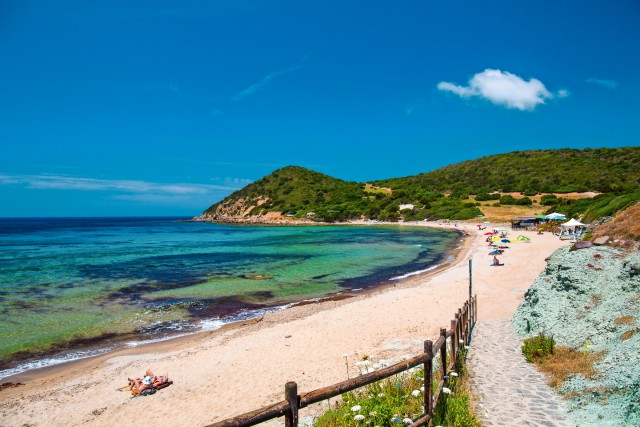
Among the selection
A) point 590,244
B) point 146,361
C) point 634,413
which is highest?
point 590,244

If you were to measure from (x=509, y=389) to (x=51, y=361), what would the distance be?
13.7 metres

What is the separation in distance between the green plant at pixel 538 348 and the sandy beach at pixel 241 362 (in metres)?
3.03

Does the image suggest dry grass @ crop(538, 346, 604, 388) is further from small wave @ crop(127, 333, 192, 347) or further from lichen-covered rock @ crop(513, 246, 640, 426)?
small wave @ crop(127, 333, 192, 347)

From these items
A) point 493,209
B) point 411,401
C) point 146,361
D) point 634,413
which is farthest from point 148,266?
point 493,209

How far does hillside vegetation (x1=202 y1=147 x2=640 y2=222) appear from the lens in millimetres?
79625

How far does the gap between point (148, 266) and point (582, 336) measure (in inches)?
1291

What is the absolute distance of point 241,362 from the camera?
11188mm

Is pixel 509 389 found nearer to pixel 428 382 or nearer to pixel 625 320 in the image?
pixel 428 382

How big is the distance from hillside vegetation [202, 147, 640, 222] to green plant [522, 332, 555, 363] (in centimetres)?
5172

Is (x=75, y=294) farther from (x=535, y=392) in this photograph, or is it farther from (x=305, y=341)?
(x=535, y=392)

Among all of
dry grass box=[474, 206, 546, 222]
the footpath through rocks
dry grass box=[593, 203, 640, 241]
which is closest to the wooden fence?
the footpath through rocks

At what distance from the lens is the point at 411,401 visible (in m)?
6.25

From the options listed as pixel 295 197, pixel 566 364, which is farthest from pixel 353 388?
pixel 295 197

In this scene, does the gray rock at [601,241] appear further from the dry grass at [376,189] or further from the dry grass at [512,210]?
the dry grass at [376,189]
